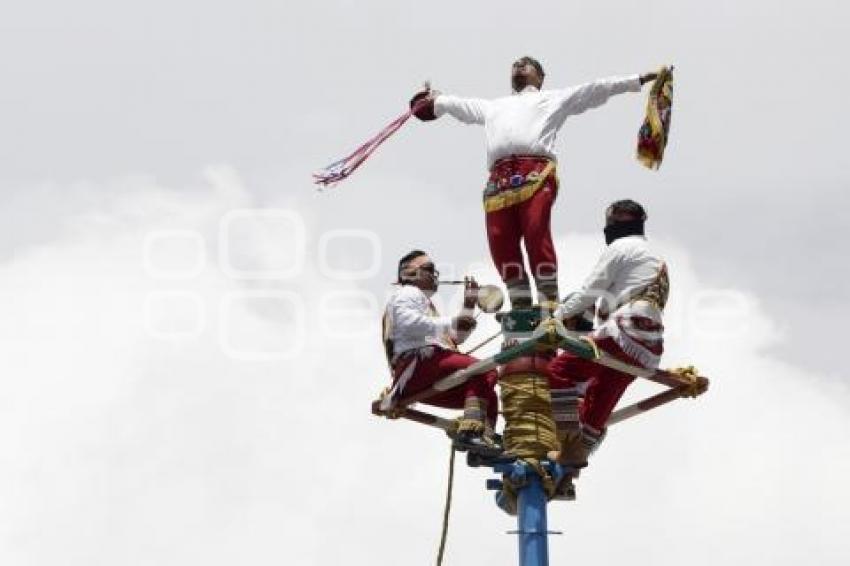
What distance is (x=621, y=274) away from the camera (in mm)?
12242

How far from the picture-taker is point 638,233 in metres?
12.4

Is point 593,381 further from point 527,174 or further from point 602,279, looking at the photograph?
point 527,174

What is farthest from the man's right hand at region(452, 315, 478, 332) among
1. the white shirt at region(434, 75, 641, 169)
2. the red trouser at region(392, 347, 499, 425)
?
the white shirt at region(434, 75, 641, 169)

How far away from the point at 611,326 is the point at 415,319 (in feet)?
5.45

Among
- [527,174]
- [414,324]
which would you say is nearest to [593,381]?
[414,324]

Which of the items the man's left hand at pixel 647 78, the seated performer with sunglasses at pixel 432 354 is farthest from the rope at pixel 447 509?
the man's left hand at pixel 647 78

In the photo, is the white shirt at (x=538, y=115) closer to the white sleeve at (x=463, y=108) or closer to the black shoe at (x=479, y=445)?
the white sleeve at (x=463, y=108)

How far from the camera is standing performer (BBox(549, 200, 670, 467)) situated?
12.1 meters

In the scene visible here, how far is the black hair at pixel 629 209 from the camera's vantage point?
488 inches

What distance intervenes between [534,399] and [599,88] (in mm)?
2693

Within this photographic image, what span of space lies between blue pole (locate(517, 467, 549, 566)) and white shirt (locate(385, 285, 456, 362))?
141 cm

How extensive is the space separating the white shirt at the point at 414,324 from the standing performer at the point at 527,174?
2.36 feet

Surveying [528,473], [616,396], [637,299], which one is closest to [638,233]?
[637,299]

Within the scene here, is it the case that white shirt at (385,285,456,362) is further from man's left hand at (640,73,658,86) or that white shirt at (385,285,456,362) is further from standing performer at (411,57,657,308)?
man's left hand at (640,73,658,86)
